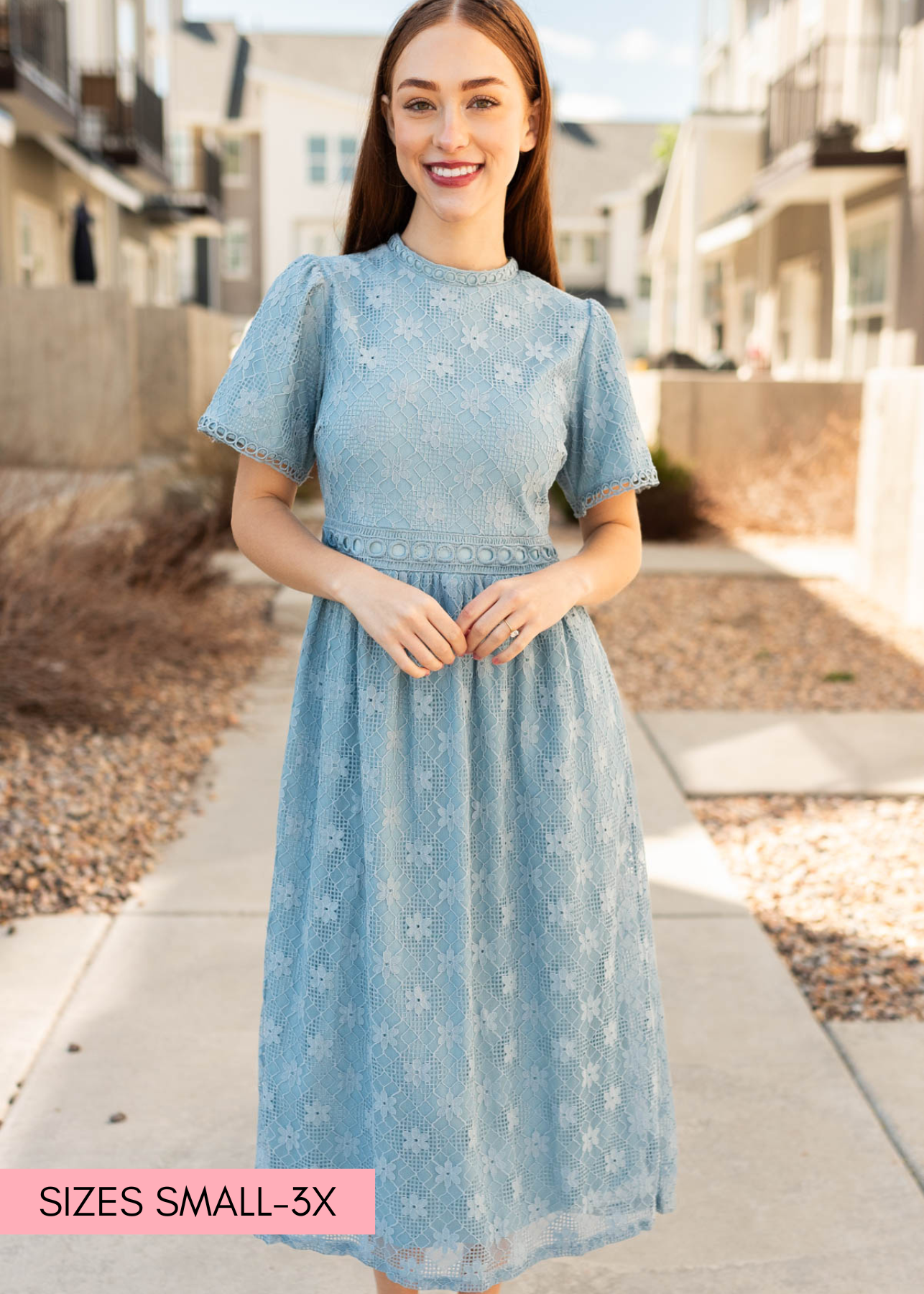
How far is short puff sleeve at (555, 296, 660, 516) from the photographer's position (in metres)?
1.72

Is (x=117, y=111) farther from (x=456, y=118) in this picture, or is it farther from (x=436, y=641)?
(x=436, y=641)

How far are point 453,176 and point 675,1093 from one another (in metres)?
1.75

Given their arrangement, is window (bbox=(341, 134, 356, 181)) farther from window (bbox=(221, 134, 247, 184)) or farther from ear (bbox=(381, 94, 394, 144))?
ear (bbox=(381, 94, 394, 144))

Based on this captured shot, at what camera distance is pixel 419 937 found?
160cm

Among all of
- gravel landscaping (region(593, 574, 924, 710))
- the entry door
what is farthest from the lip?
the entry door

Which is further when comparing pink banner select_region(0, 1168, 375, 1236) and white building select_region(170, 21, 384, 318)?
white building select_region(170, 21, 384, 318)

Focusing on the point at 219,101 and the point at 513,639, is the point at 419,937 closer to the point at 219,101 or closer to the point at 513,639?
the point at 513,639

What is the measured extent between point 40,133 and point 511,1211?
14.6 m

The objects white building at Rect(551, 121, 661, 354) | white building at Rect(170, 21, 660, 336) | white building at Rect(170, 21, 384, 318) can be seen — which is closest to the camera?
white building at Rect(170, 21, 384, 318)

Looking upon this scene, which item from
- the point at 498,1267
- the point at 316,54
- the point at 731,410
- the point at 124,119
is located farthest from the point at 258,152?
the point at 498,1267

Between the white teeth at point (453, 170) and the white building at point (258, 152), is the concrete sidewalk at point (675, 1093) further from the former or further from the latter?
the white building at point (258, 152)

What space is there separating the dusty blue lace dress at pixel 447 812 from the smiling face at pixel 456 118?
3.9 inches

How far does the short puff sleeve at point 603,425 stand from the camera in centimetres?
Result: 172

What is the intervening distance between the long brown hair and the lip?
141 mm
